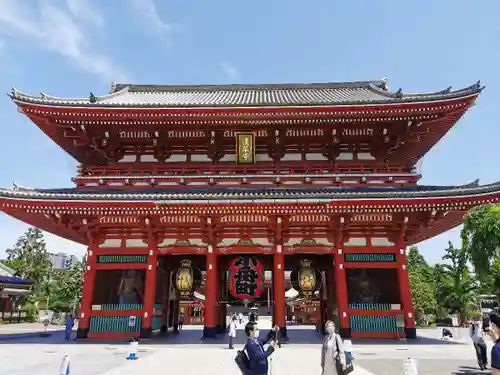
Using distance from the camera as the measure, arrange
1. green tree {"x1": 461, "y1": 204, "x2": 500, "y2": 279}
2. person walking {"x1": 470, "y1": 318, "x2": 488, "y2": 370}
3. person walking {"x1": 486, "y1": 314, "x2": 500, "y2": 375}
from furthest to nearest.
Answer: green tree {"x1": 461, "y1": 204, "x2": 500, "y2": 279} < person walking {"x1": 470, "y1": 318, "x2": 488, "y2": 370} < person walking {"x1": 486, "y1": 314, "x2": 500, "y2": 375}

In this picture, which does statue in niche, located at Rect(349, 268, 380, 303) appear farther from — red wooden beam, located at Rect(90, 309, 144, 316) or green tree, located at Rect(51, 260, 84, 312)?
green tree, located at Rect(51, 260, 84, 312)

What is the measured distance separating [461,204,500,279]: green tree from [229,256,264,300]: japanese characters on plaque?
26504mm

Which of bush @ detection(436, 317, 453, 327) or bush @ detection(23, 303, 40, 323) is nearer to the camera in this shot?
bush @ detection(436, 317, 453, 327)

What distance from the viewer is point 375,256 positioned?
669 inches

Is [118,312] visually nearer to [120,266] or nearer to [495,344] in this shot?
[120,266]

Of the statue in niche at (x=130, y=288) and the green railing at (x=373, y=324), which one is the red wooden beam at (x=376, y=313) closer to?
the green railing at (x=373, y=324)

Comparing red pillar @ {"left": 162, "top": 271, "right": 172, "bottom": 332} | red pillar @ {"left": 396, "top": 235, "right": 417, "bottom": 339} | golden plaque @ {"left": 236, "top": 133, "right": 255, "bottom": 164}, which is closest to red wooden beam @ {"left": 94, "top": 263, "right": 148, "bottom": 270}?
red pillar @ {"left": 162, "top": 271, "right": 172, "bottom": 332}

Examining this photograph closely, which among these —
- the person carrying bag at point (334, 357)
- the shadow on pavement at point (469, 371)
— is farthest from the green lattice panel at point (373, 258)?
the person carrying bag at point (334, 357)

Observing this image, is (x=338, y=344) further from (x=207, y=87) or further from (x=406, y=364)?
(x=207, y=87)

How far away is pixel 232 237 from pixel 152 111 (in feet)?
23.5

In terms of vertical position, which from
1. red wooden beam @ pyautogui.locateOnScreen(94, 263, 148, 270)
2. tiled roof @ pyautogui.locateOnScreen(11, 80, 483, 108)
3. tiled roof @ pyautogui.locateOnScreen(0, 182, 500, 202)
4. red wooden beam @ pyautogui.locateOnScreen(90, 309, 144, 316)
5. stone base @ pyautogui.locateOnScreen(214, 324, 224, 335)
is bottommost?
stone base @ pyautogui.locateOnScreen(214, 324, 224, 335)

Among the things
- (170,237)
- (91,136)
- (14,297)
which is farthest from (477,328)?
(14,297)

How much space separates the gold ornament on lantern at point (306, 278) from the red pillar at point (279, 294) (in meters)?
1.07

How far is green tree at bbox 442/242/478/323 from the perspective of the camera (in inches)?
1519
